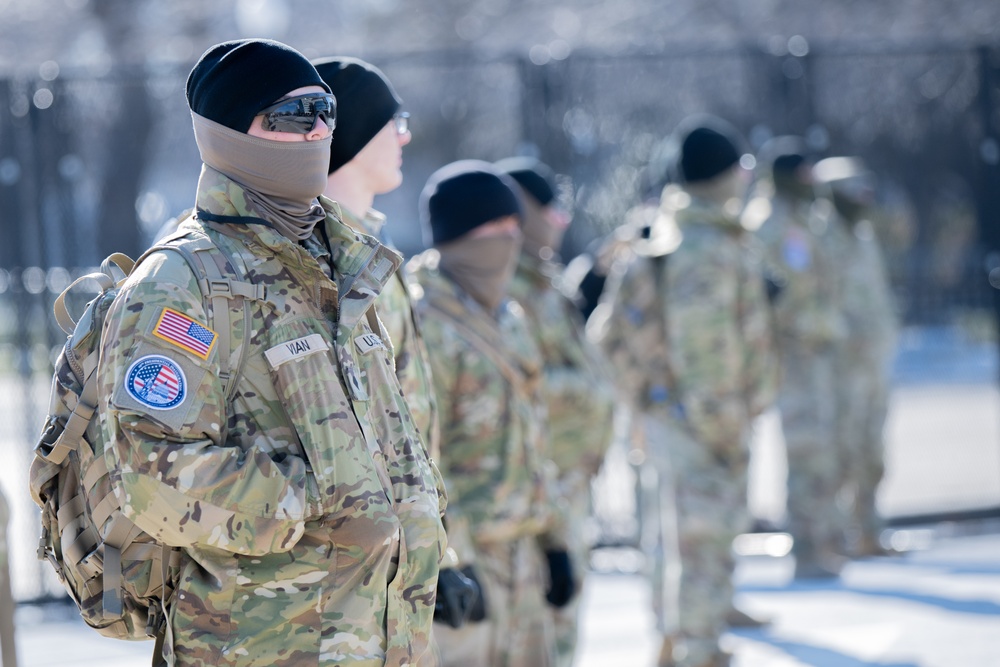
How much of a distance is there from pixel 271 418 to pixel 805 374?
5794 mm

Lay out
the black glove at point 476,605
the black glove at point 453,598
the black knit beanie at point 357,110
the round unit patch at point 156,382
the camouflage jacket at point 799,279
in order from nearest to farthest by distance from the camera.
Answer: the round unit patch at point 156,382 → the black glove at point 453,598 → the black knit beanie at point 357,110 → the black glove at point 476,605 → the camouflage jacket at point 799,279

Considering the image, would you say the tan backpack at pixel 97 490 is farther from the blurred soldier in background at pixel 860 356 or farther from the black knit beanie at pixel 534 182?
the blurred soldier in background at pixel 860 356

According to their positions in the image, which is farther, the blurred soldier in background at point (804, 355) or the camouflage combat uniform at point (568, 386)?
the blurred soldier in background at point (804, 355)

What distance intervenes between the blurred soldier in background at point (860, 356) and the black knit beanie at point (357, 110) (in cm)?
505

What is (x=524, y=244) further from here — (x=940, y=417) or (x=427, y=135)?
(x=940, y=417)

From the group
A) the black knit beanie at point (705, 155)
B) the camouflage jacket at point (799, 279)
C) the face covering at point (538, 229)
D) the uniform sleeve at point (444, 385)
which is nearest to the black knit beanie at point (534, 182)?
the face covering at point (538, 229)

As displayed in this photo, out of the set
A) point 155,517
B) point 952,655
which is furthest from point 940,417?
point 155,517

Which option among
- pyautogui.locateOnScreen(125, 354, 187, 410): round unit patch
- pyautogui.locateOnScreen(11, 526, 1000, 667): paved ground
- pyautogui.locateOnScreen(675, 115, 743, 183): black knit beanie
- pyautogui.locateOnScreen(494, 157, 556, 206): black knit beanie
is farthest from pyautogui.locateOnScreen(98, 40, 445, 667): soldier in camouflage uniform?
pyautogui.locateOnScreen(11, 526, 1000, 667): paved ground

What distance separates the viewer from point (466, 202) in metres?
4.43

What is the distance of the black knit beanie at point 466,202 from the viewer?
4422mm

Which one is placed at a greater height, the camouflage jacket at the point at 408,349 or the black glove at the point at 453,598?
the camouflage jacket at the point at 408,349

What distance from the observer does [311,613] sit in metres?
2.52

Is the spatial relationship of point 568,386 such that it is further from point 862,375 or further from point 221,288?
point 862,375

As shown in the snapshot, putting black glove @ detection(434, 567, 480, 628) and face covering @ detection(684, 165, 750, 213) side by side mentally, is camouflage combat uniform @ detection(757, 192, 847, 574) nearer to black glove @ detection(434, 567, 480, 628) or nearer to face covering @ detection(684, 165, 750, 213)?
face covering @ detection(684, 165, 750, 213)
